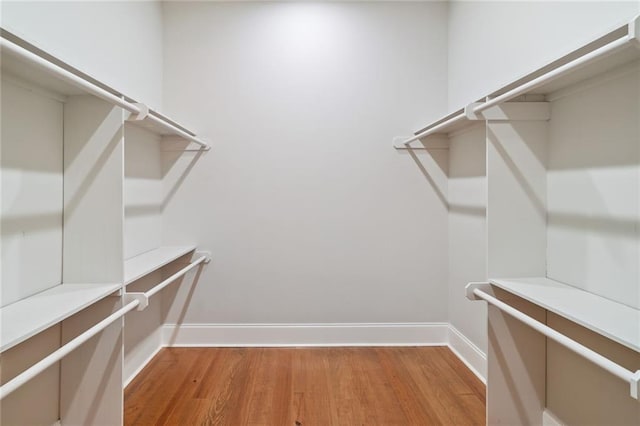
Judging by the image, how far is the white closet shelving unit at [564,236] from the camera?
106cm

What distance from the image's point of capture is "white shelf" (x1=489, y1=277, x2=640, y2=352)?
87 cm

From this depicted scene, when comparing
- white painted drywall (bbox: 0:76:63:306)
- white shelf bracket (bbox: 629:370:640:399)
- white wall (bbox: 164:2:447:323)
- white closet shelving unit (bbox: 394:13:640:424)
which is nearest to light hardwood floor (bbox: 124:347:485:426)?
white wall (bbox: 164:2:447:323)

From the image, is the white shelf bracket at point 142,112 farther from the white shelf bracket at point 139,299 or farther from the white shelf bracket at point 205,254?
the white shelf bracket at point 205,254

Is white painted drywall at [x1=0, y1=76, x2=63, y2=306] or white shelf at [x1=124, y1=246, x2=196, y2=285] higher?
white painted drywall at [x1=0, y1=76, x2=63, y2=306]

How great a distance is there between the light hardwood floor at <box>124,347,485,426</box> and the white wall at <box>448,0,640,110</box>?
4.95ft

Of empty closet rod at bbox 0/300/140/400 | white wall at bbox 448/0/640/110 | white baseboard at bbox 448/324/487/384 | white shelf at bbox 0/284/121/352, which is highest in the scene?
white wall at bbox 448/0/640/110

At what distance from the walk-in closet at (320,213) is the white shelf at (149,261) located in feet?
0.07

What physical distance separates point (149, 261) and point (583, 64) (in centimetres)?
188

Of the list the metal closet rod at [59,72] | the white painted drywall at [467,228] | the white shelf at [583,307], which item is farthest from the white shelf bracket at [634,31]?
the metal closet rod at [59,72]

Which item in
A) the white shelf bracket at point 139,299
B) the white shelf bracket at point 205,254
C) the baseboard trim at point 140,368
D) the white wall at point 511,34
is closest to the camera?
the white wall at point 511,34

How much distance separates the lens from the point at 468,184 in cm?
205

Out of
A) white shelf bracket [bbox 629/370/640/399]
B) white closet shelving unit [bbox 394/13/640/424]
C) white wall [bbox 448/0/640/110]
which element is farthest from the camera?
white wall [bbox 448/0/640/110]

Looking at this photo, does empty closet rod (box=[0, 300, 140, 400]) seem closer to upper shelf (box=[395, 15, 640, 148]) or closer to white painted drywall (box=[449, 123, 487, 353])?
upper shelf (box=[395, 15, 640, 148])

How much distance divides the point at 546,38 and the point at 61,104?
190cm
